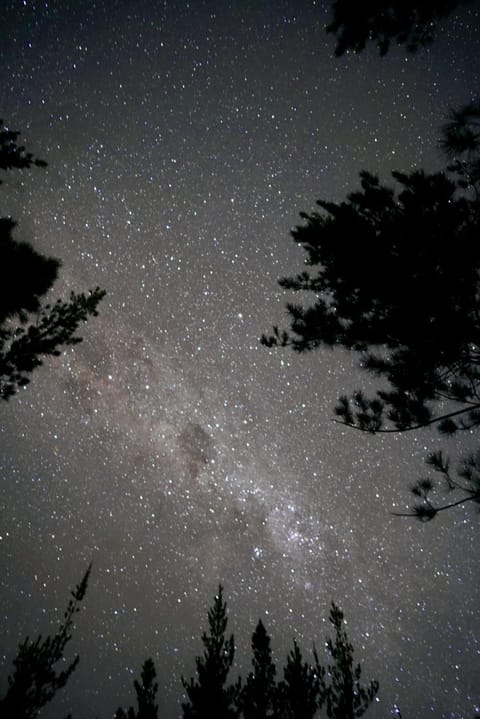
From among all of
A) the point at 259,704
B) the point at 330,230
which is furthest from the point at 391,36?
the point at 259,704

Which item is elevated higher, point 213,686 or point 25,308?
point 25,308

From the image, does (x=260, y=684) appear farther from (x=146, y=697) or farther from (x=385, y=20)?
(x=385, y=20)

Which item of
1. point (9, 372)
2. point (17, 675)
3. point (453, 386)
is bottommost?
point (17, 675)

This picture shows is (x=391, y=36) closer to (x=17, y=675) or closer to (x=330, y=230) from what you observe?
(x=330, y=230)

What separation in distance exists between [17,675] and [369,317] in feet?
44.5

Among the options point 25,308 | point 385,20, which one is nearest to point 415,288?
point 385,20

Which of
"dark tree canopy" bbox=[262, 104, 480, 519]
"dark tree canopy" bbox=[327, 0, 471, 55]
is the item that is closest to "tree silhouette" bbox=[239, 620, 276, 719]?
"dark tree canopy" bbox=[262, 104, 480, 519]

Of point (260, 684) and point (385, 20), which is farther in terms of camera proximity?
point (260, 684)

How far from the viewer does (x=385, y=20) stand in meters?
3.88

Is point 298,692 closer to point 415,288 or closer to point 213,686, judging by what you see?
point 213,686

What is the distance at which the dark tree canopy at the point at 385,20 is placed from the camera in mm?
3516

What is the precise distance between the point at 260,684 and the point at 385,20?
1647cm

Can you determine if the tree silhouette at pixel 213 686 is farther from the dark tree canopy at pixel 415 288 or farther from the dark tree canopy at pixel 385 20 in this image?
the dark tree canopy at pixel 385 20

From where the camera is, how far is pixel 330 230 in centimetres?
553
